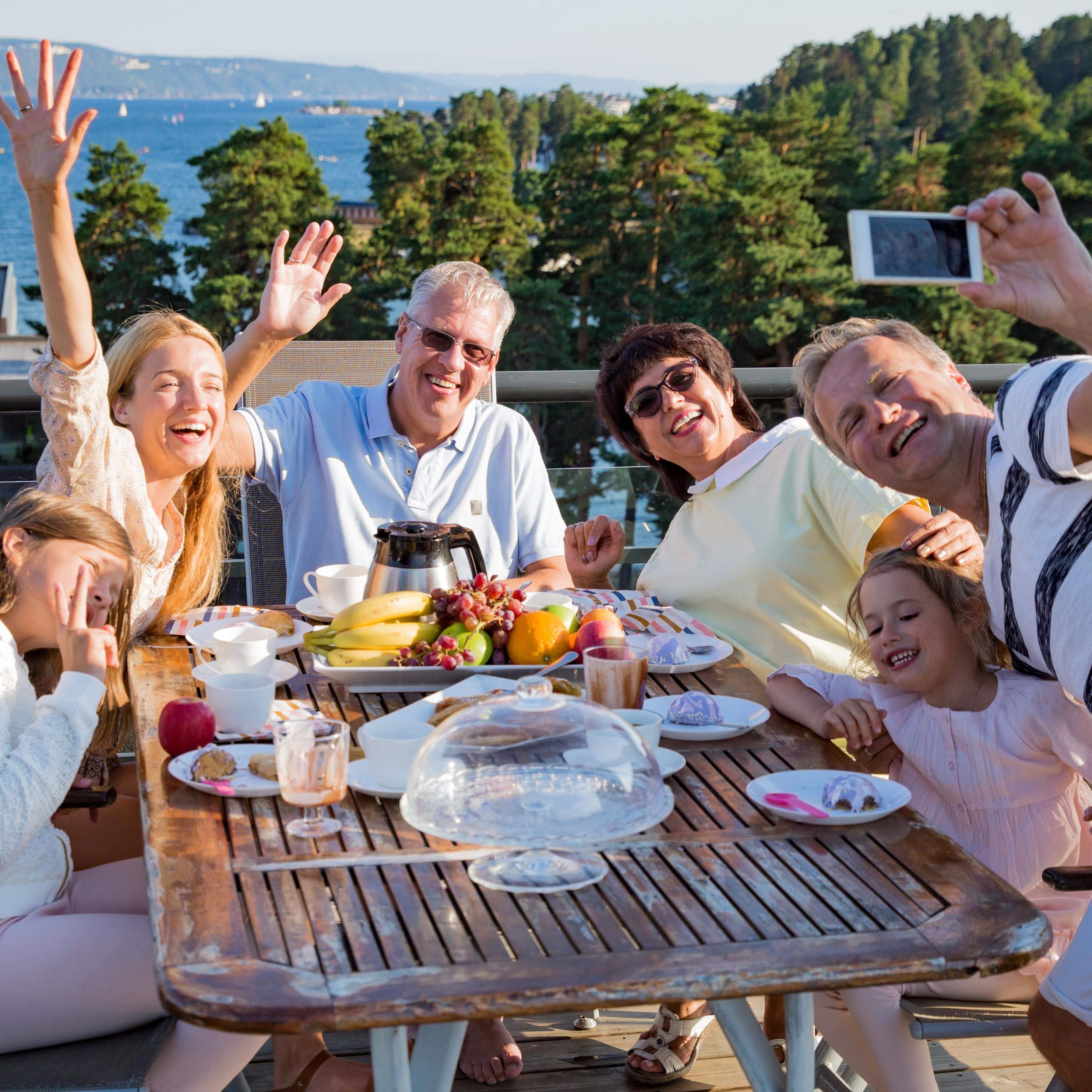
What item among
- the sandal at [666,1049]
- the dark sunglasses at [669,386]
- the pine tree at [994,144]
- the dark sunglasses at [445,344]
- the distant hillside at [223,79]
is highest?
the distant hillside at [223,79]

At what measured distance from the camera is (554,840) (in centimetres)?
125

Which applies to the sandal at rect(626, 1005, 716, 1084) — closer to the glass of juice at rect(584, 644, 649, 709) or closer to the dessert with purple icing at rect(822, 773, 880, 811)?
the glass of juice at rect(584, 644, 649, 709)

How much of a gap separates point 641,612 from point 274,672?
2.58 feet

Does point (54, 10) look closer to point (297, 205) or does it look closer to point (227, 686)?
point (297, 205)

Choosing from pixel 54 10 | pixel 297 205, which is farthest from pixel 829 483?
pixel 54 10

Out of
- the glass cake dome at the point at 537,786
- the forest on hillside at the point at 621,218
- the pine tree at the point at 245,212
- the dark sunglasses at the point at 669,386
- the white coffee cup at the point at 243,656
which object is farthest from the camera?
the forest on hillside at the point at 621,218

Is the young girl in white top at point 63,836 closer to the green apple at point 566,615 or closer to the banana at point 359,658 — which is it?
the banana at point 359,658

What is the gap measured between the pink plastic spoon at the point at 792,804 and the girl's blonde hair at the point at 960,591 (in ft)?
1.97

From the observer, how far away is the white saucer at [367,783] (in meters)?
1.50

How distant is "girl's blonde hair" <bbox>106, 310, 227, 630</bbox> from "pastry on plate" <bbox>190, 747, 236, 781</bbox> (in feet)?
2.95

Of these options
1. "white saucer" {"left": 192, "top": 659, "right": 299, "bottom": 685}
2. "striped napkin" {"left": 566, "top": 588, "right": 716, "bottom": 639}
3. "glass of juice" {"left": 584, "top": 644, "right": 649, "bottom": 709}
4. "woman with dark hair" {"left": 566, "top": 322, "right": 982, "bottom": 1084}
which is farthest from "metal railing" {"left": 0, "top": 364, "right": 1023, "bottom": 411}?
"glass of juice" {"left": 584, "top": 644, "right": 649, "bottom": 709}

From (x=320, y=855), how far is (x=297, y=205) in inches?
1101

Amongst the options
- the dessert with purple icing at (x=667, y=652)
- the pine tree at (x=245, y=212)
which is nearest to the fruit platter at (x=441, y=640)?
the dessert with purple icing at (x=667, y=652)

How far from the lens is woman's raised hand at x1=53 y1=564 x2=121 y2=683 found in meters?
1.70
